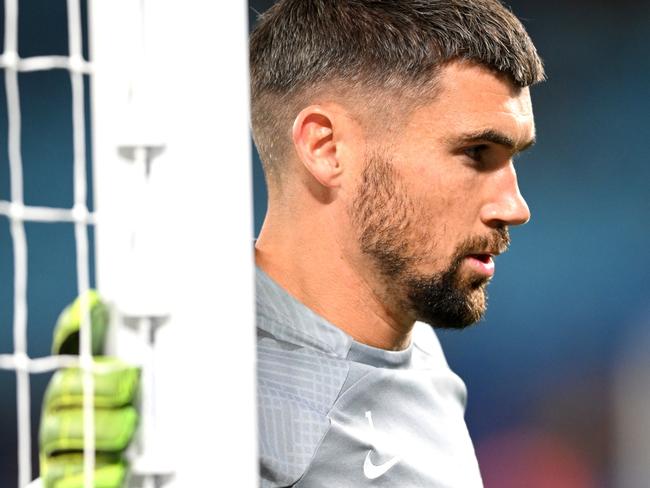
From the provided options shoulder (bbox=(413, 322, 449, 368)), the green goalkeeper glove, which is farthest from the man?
the green goalkeeper glove

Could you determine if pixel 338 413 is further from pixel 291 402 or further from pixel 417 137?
pixel 417 137

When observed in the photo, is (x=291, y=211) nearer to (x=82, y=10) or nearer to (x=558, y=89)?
(x=82, y=10)

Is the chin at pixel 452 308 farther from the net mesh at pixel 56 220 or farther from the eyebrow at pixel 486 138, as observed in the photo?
the net mesh at pixel 56 220

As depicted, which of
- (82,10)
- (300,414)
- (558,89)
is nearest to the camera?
(300,414)

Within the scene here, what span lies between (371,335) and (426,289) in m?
0.10

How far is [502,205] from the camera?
114 centimetres

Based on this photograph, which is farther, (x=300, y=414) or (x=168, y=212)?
(x=300, y=414)

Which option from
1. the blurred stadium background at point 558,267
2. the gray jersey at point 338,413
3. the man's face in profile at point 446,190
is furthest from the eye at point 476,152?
the blurred stadium background at point 558,267

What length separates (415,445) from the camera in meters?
1.19

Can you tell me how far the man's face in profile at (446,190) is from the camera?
111cm

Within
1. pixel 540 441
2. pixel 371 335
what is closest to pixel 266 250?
pixel 371 335

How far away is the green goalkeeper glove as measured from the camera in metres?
0.66

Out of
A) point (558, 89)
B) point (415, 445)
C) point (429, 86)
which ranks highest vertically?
point (558, 89)

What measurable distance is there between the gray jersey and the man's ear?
0.14 m
